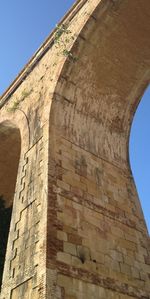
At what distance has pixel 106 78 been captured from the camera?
23.8 ft

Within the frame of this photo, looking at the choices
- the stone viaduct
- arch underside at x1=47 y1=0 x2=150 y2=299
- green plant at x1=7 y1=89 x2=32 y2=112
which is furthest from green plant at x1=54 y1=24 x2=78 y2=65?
green plant at x1=7 y1=89 x2=32 y2=112

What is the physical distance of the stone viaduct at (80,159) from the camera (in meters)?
4.39

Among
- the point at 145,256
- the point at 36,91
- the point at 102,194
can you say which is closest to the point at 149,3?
the point at 36,91

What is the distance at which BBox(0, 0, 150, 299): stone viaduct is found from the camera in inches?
173

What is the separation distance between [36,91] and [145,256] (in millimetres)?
4316

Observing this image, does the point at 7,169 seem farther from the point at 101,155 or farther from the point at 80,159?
the point at 80,159

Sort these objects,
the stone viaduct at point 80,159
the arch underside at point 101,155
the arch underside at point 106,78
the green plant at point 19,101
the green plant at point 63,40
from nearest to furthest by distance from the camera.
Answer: the stone viaduct at point 80,159
the arch underside at point 101,155
the arch underside at point 106,78
the green plant at point 63,40
the green plant at point 19,101

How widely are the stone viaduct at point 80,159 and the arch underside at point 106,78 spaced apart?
23 mm

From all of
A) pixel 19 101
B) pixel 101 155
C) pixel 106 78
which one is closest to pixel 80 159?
pixel 101 155

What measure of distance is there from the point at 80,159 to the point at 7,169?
4362 millimetres

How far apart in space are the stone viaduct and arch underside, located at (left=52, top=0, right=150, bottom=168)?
0.08 feet

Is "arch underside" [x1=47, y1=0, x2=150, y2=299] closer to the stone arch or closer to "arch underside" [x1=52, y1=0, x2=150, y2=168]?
"arch underside" [x1=52, y1=0, x2=150, y2=168]

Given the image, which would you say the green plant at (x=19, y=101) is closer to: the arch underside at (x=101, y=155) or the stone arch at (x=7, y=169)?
the stone arch at (x=7, y=169)

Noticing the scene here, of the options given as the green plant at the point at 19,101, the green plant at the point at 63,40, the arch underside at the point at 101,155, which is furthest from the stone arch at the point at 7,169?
the green plant at the point at 63,40
